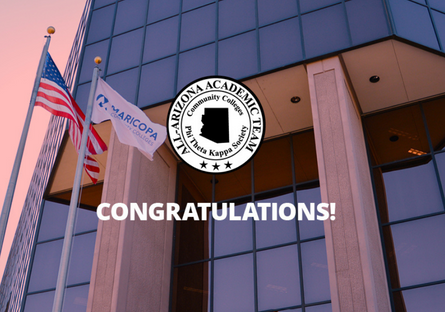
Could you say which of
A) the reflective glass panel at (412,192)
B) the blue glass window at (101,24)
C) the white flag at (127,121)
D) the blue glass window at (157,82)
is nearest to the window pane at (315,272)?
the reflective glass panel at (412,192)

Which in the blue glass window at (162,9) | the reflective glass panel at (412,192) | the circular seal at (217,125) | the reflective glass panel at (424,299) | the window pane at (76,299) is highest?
the blue glass window at (162,9)

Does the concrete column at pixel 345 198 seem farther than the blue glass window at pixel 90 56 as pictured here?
No

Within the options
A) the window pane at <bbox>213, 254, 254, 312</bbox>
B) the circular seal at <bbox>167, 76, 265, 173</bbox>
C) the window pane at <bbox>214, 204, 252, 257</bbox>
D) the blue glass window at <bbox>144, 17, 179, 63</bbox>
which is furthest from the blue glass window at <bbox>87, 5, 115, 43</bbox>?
the window pane at <bbox>213, 254, 254, 312</bbox>

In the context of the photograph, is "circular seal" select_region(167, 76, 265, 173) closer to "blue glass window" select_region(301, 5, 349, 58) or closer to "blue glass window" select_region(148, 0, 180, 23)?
"blue glass window" select_region(301, 5, 349, 58)

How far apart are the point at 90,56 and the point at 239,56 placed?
7638mm

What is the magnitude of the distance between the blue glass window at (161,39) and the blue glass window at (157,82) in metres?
0.46

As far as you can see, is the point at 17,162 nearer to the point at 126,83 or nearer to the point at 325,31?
the point at 126,83

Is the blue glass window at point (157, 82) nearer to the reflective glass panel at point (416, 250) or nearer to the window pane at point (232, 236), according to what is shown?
the window pane at point (232, 236)

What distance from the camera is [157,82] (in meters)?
20.0

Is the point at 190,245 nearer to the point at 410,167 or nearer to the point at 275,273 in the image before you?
the point at 275,273

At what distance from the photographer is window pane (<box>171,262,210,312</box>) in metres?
17.8

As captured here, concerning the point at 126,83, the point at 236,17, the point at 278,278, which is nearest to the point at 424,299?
the point at 278,278

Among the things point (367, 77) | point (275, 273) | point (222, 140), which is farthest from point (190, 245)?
point (367, 77)

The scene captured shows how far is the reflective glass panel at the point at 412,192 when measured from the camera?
16562 millimetres
